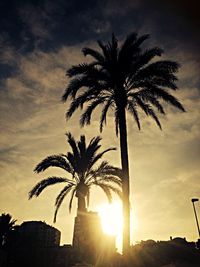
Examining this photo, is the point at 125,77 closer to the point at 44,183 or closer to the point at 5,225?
the point at 44,183

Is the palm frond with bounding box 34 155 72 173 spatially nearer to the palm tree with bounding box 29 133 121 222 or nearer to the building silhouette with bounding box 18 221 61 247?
the palm tree with bounding box 29 133 121 222

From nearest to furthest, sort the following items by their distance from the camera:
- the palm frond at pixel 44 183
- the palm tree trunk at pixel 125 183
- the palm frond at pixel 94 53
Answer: the palm tree trunk at pixel 125 183 < the palm frond at pixel 94 53 < the palm frond at pixel 44 183

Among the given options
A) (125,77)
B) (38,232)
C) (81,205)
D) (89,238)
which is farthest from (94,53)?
(38,232)

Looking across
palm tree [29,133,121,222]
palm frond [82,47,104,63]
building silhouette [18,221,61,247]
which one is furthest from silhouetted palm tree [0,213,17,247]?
palm frond [82,47,104,63]

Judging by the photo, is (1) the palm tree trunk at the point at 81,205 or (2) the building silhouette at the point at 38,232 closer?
(1) the palm tree trunk at the point at 81,205

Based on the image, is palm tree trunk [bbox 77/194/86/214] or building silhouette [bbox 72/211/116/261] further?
palm tree trunk [bbox 77/194/86/214]

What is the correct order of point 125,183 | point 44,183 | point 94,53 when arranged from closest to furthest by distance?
1. point 125,183
2. point 94,53
3. point 44,183

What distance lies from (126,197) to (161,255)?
7.18 m

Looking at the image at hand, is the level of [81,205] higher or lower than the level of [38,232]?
higher

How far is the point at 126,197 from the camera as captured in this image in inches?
486

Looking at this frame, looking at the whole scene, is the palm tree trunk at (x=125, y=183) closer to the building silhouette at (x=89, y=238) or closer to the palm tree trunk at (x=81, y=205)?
the palm tree trunk at (x=81, y=205)

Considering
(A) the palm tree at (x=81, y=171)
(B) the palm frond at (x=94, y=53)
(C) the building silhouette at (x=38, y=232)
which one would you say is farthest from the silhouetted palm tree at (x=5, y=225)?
(B) the palm frond at (x=94, y=53)

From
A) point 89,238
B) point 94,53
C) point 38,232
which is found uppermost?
point 94,53

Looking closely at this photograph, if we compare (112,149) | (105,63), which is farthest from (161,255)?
(105,63)
